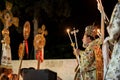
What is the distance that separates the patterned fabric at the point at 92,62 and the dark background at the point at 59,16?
393 cm

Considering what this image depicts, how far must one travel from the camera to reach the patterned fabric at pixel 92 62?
5203 millimetres

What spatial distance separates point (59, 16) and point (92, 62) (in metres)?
4.42

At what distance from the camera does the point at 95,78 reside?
523cm

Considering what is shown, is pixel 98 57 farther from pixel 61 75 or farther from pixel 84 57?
pixel 61 75

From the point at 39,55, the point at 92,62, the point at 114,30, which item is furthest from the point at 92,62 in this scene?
the point at 39,55

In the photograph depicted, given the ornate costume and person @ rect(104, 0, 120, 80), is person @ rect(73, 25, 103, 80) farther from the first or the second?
the ornate costume

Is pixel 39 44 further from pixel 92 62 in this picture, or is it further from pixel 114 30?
pixel 114 30

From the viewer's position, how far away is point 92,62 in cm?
528

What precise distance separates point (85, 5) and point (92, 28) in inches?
176

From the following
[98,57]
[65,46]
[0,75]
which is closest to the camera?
[98,57]

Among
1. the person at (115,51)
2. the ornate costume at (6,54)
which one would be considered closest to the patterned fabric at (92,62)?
the person at (115,51)

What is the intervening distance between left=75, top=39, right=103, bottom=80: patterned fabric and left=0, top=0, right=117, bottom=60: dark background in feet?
12.9

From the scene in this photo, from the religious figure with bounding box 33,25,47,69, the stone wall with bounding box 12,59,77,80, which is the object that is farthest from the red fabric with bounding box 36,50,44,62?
the stone wall with bounding box 12,59,77,80

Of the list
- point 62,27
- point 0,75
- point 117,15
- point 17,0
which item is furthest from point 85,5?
point 117,15
